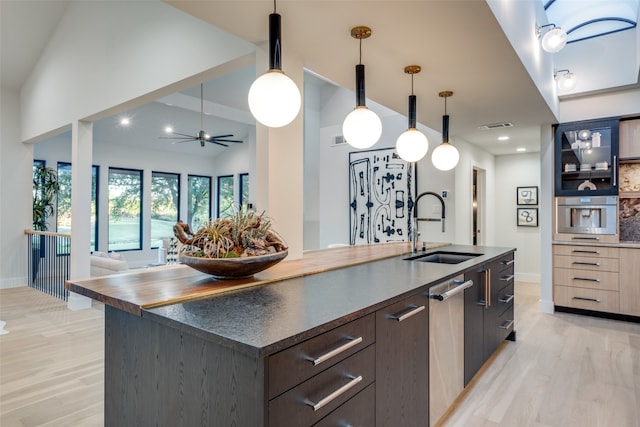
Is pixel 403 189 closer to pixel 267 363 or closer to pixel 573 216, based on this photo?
pixel 573 216

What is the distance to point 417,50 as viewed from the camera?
2438 mm

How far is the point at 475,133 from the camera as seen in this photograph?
496cm

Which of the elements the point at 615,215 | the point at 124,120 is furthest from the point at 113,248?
the point at 615,215

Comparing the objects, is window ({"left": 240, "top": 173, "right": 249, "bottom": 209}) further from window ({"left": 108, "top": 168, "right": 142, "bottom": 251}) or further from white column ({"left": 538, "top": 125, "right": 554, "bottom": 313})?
white column ({"left": 538, "top": 125, "right": 554, "bottom": 313})

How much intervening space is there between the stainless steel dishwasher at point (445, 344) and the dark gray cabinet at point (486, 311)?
0.35ft

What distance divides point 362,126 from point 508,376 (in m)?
2.15

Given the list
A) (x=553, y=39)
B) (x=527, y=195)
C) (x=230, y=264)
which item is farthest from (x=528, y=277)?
(x=230, y=264)

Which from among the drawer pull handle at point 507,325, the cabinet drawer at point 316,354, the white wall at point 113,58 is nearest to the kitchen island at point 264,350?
the cabinet drawer at point 316,354

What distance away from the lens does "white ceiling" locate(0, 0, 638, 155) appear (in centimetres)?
197

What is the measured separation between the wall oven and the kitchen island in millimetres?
3482

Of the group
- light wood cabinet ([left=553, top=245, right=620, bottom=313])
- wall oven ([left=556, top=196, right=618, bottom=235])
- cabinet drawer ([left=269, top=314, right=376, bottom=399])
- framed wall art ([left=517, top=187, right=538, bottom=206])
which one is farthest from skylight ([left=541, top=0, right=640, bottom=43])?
cabinet drawer ([left=269, top=314, right=376, bottom=399])

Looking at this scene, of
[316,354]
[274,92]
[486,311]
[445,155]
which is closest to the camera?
[316,354]

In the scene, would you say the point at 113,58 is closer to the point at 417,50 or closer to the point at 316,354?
the point at 417,50

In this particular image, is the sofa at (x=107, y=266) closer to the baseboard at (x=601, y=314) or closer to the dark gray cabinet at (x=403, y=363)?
the dark gray cabinet at (x=403, y=363)
